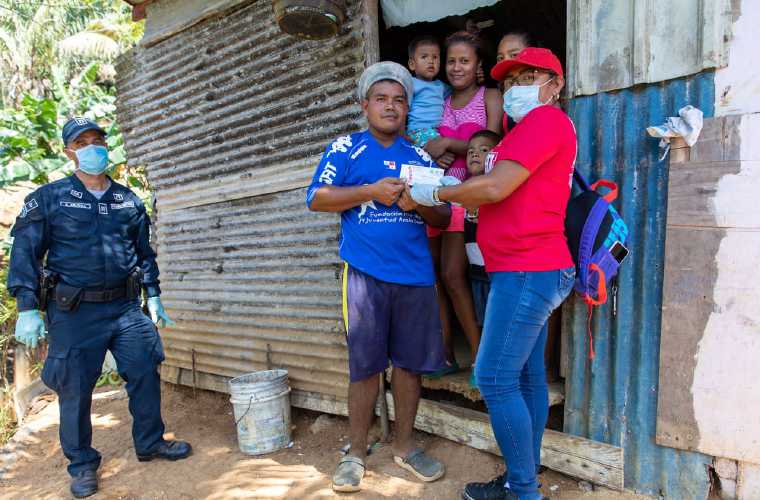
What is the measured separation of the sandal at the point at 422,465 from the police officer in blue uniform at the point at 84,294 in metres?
1.76

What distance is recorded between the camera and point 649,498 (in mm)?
2656

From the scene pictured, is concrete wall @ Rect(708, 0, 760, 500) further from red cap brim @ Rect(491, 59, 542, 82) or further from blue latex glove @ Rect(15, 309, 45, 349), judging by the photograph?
blue latex glove @ Rect(15, 309, 45, 349)

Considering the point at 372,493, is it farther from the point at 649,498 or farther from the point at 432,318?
the point at 649,498

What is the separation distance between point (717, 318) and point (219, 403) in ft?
13.8

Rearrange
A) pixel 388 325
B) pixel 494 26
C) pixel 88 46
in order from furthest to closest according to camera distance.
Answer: pixel 88 46 → pixel 494 26 → pixel 388 325

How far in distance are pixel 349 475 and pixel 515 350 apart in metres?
1.34

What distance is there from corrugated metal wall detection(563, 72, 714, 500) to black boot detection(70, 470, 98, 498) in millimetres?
3182

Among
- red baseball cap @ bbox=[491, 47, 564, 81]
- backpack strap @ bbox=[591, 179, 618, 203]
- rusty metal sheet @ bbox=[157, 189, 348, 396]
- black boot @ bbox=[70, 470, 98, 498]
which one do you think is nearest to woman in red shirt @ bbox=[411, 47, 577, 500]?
red baseball cap @ bbox=[491, 47, 564, 81]

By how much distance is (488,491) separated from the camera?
8.80 feet

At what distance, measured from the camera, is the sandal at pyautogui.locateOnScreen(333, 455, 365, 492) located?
9.68 ft

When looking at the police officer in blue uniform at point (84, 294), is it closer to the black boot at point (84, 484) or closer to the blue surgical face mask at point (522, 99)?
the black boot at point (84, 484)

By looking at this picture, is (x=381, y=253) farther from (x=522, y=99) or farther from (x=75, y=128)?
(x=75, y=128)

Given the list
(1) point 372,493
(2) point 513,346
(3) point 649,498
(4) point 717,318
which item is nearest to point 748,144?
(4) point 717,318

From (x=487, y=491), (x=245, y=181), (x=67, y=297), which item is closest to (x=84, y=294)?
(x=67, y=297)
